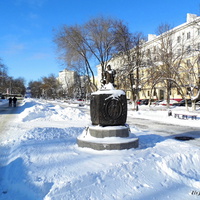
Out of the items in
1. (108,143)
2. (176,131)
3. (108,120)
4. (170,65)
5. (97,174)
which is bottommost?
(176,131)

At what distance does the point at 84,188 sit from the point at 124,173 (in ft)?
3.41

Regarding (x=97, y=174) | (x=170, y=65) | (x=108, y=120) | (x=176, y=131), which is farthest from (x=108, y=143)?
(x=170, y=65)

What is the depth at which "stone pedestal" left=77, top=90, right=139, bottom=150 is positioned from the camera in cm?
682

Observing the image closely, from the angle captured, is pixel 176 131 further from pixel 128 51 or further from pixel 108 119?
pixel 128 51

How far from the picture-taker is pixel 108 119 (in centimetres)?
707

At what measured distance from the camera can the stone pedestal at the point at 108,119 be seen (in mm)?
6816

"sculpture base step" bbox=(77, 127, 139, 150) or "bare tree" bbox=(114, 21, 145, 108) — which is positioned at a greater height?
"bare tree" bbox=(114, 21, 145, 108)

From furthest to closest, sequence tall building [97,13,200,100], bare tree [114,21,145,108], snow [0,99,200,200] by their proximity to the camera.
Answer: bare tree [114,21,145,108] → tall building [97,13,200,100] → snow [0,99,200,200]

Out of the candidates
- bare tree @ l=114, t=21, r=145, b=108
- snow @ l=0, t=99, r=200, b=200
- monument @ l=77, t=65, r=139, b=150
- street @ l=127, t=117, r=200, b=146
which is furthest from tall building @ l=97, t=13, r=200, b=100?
snow @ l=0, t=99, r=200, b=200

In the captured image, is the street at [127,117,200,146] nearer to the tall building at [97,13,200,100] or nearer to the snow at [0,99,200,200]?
the snow at [0,99,200,200]

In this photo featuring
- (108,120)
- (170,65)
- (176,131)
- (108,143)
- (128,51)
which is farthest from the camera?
(128,51)

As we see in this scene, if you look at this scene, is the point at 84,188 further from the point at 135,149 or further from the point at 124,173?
the point at 135,149

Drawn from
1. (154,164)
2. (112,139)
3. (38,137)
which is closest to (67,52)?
(38,137)

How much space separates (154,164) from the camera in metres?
5.01
